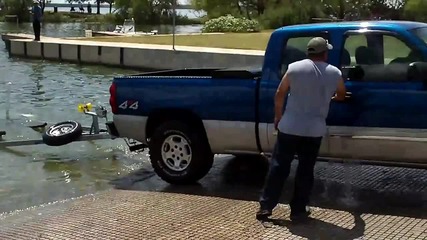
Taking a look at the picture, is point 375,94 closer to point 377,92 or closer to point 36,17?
point 377,92

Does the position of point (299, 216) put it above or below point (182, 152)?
below

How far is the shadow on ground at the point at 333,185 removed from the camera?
760 cm

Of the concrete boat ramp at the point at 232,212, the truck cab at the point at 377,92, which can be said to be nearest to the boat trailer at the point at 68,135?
the concrete boat ramp at the point at 232,212

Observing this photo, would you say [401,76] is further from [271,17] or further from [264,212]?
[271,17]

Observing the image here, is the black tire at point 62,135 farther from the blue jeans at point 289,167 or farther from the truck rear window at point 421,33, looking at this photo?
the truck rear window at point 421,33

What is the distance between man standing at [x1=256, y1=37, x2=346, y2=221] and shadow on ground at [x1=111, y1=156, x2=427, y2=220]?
827mm

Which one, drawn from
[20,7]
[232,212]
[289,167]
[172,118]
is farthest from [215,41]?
[20,7]

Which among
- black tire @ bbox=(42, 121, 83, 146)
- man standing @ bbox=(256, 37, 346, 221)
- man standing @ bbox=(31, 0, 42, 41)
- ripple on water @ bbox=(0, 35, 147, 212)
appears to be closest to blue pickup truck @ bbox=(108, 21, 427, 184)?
man standing @ bbox=(256, 37, 346, 221)

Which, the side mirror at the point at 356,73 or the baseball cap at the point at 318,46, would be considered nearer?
the baseball cap at the point at 318,46

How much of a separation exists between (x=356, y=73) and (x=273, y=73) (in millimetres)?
924

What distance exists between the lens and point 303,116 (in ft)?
22.2

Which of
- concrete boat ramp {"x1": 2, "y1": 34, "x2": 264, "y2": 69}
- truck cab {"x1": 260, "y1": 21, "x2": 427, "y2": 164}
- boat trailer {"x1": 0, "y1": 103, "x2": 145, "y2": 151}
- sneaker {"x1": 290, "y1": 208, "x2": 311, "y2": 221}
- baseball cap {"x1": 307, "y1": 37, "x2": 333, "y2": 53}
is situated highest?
baseball cap {"x1": 307, "y1": 37, "x2": 333, "y2": 53}

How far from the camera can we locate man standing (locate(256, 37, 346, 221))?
6707mm

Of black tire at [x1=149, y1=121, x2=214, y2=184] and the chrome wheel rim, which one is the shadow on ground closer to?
black tire at [x1=149, y1=121, x2=214, y2=184]
